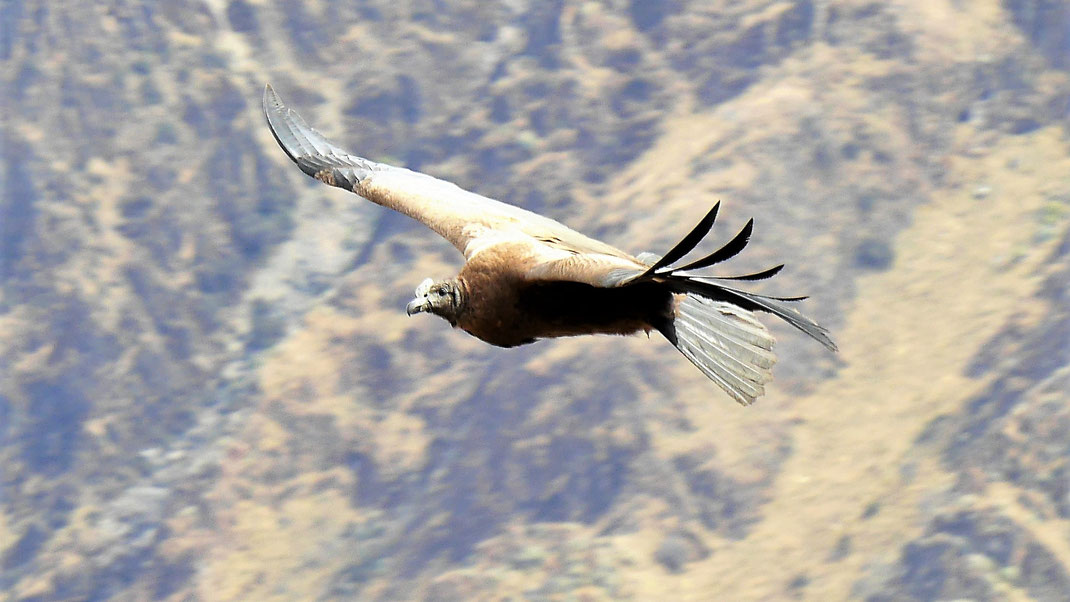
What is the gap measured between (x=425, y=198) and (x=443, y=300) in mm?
2487

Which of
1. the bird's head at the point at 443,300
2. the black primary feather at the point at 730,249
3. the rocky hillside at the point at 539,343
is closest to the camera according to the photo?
the black primary feather at the point at 730,249

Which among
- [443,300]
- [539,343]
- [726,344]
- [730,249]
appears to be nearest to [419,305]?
[443,300]

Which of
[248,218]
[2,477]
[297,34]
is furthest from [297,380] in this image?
[297,34]

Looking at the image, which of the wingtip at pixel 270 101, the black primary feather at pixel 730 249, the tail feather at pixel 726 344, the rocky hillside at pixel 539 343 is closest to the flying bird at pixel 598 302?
the tail feather at pixel 726 344

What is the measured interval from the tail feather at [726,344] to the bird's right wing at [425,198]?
2.43 feet

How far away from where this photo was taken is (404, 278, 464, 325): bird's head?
9.90 m

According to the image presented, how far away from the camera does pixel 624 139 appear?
56688 mm

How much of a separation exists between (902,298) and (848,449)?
707cm

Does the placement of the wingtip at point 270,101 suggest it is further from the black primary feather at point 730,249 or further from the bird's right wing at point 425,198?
the black primary feather at point 730,249

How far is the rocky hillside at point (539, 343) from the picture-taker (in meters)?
42.1

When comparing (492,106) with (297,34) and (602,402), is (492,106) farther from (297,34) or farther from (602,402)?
(602,402)

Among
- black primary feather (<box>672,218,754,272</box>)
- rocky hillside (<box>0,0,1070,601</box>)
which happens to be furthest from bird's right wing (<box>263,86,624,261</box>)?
rocky hillside (<box>0,0,1070,601</box>)

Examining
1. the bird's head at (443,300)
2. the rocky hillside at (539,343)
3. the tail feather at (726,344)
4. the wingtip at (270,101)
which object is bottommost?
the tail feather at (726,344)

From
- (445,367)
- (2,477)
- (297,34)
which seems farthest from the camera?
(297,34)
